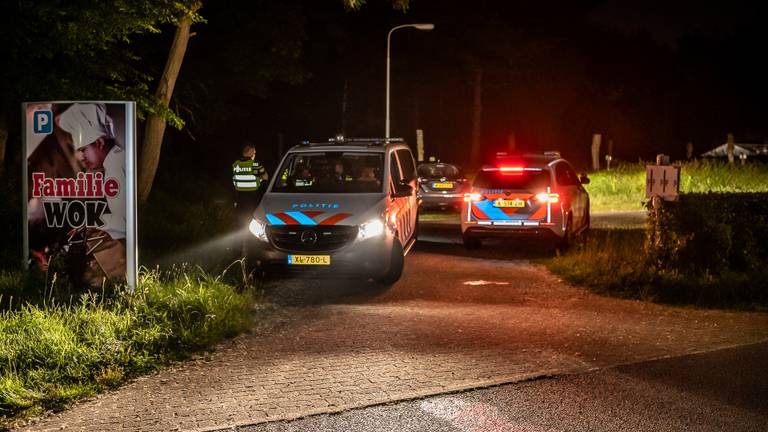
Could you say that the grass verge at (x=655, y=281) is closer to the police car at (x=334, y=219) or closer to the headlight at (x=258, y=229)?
the police car at (x=334, y=219)

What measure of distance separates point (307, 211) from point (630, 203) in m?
18.2

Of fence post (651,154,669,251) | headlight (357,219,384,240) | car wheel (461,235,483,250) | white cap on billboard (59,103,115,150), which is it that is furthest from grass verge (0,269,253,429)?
car wheel (461,235,483,250)

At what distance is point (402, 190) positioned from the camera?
1323 centimetres

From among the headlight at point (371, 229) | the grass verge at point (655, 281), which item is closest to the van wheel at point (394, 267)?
the headlight at point (371, 229)

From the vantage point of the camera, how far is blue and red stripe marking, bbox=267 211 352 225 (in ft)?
38.7

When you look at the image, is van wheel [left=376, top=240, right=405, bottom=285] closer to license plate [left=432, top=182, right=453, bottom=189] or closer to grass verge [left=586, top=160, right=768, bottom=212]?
license plate [left=432, top=182, right=453, bottom=189]

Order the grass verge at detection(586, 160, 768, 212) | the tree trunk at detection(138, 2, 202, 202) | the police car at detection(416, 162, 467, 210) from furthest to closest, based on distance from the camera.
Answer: the grass verge at detection(586, 160, 768, 212)
the police car at detection(416, 162, 467, 210)
the tree trunk at detection(138, 2, 202, 202)

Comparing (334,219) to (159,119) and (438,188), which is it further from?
(438,188)

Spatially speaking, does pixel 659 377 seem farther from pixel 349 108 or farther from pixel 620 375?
pixel 349 108

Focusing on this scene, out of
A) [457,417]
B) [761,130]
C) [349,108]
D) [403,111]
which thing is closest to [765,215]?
[457,417]

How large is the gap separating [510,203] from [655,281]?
13.4 feet

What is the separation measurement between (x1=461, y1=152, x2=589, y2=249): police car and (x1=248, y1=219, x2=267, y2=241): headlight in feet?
16.7

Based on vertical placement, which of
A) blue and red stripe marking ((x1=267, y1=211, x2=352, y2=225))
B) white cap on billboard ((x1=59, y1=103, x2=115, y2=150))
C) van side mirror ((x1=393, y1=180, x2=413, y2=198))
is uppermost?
white cap on billboard ((x1=59, y1=103, x2=115, y2=150))

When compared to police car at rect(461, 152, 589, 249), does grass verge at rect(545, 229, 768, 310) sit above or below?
below
